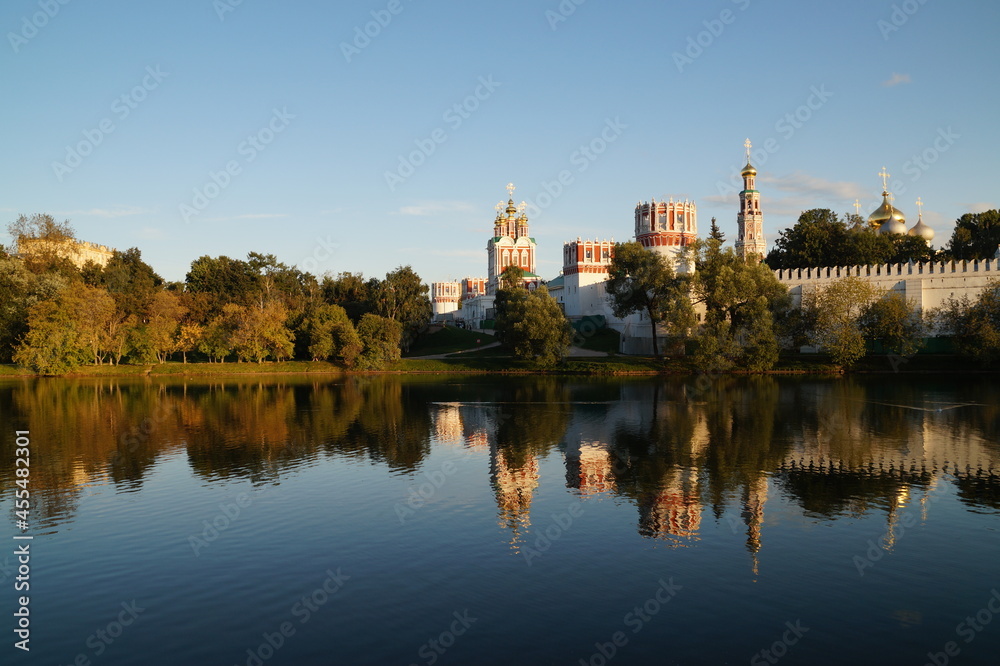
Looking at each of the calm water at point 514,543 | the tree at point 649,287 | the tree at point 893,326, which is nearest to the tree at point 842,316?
the tree at point 893,326

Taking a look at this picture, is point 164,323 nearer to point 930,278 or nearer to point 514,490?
point 514,490

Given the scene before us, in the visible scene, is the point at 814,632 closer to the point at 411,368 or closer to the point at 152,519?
the point at 152,519

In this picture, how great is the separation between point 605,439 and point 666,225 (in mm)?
56772

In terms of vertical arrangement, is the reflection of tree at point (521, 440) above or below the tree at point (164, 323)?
below

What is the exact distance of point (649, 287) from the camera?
53938mm

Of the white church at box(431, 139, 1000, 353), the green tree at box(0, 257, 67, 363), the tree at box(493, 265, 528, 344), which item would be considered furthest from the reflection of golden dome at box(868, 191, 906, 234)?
the green tree at box(0, 257, 67, 363)

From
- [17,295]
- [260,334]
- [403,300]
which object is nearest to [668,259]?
[403,300]

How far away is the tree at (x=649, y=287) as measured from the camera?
49.3m

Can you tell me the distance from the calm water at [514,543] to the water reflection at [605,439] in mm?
151

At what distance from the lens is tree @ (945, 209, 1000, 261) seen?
67438mm

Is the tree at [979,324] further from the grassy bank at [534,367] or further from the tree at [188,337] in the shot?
the tree at [188,337]

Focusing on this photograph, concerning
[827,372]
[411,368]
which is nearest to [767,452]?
[827,372]

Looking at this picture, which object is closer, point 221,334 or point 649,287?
point 649,287

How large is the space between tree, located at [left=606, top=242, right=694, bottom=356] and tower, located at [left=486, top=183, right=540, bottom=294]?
45.0 m
